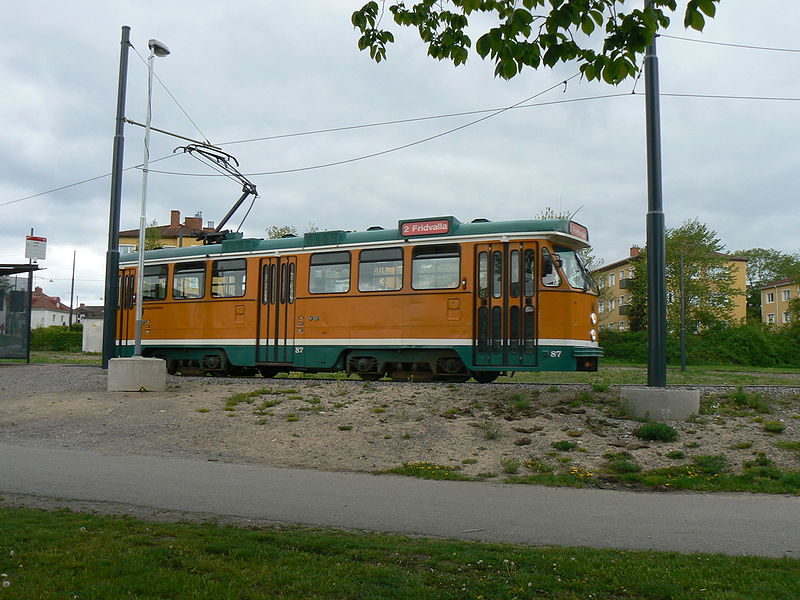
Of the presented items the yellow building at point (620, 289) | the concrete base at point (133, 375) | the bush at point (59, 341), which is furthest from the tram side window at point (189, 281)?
the yellow building at point (620, 289)

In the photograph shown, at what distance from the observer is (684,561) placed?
516 centimetres

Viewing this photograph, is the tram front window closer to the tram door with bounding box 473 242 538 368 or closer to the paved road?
the tram door with bounding box 473 242 538 368

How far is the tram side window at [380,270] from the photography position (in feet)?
49.8

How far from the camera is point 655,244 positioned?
1102 cm

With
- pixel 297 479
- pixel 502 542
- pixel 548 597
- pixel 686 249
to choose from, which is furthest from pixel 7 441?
pixel 686 249

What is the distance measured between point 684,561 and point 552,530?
1.33 meters

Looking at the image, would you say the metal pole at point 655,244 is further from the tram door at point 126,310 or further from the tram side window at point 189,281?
the tram door at point 126,310

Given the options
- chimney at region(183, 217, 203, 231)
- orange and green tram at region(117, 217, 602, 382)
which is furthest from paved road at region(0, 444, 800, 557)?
chimney at region(183, 217, 203, 231)

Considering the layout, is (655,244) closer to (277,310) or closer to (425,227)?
(425,227)

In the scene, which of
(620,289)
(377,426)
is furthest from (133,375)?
(620,289)

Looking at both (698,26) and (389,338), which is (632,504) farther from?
(389,338)

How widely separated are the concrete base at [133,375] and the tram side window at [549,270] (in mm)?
7727

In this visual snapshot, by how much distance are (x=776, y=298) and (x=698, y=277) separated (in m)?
37.7

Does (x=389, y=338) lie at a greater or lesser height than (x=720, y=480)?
greater
